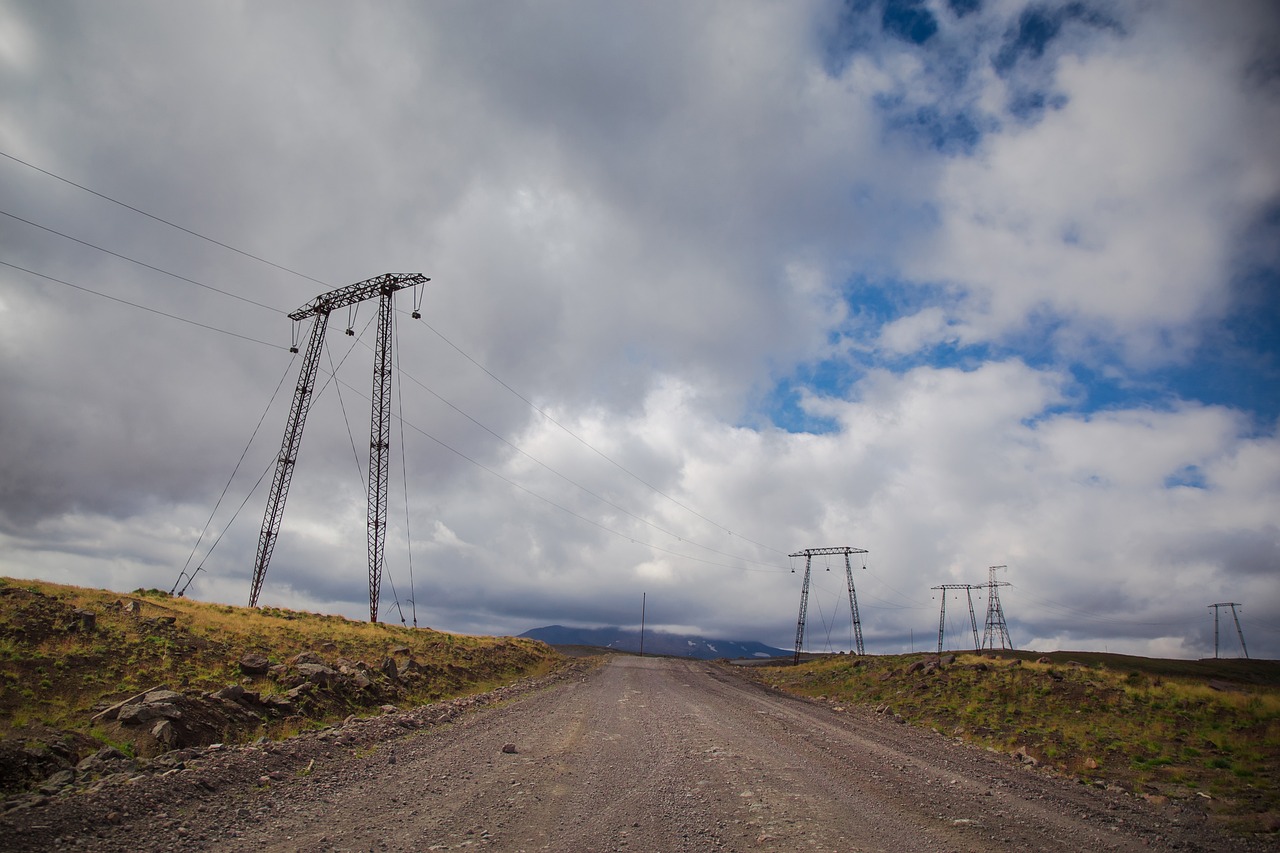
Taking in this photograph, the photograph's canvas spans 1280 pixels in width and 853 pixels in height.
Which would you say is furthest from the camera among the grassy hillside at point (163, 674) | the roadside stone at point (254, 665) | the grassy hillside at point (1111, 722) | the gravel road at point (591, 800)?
the roadside stone at point (254, 665)

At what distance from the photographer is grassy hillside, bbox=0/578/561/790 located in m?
10.9

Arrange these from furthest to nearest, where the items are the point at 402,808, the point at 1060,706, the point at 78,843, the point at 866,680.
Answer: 1. the point at 866,680
2. the point at 1060,706
3. the point at 402,808
4. the point at 78,843

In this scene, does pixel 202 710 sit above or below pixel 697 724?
above

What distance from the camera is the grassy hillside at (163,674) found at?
35.8ft

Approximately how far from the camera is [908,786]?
1029cm

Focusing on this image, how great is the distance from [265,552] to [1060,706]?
54.0 metres

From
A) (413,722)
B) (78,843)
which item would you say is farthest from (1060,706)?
(78,843)

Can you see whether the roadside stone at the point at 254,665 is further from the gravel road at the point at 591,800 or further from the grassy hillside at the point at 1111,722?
the grassy hillside at the point at 1111,722

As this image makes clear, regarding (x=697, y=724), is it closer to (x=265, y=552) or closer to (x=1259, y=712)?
(x=1259, y=712)

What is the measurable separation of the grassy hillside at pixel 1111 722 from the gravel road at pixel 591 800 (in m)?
2.04

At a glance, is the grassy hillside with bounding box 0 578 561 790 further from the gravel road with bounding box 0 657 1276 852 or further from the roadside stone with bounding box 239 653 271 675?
the gravel road with bounding box 0 657 1276 852

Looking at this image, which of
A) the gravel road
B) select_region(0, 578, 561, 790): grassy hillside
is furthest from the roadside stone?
the gravel road

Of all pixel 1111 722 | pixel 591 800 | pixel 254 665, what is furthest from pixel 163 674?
pixel 1111 722

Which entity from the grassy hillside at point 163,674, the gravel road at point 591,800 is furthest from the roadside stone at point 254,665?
the gravel road at point 591,800
